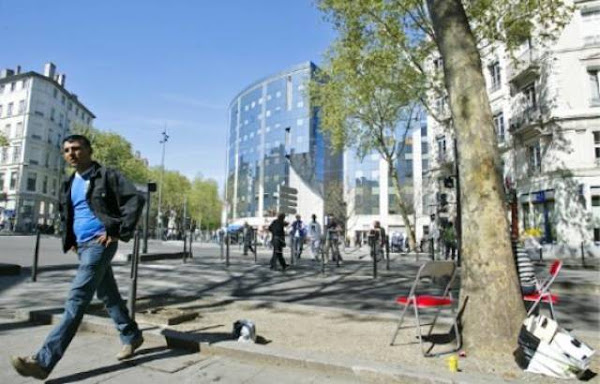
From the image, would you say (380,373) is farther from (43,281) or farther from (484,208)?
(43,281)

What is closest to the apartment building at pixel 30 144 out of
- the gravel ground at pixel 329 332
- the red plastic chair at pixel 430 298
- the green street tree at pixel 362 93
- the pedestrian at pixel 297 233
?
the green street tree at pixel 362 93

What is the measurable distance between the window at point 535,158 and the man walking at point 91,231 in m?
→ 24.7

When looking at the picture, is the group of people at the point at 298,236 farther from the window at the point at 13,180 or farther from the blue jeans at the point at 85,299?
the window at the point at 13,180

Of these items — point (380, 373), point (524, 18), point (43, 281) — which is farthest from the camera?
point (524, 18)

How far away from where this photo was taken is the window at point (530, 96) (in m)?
23.7

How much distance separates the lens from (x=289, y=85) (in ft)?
235

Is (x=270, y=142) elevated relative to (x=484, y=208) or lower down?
elevated

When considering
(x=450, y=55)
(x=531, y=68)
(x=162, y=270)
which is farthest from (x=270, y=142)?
(x=450, y=55)

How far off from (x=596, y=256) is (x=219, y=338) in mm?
22741

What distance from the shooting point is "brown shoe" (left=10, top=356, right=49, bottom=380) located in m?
2.83

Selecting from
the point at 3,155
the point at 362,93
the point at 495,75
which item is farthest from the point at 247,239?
the point at 3,155

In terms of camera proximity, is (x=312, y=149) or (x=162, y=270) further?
(x=312, y=149)

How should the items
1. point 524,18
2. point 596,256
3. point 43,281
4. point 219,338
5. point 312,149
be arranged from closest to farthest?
point 219,338
point 43,281
point 524,18
point 596,256
point 312,149

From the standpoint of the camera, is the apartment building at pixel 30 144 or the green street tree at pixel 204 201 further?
the green street tree at pixel 204 201
